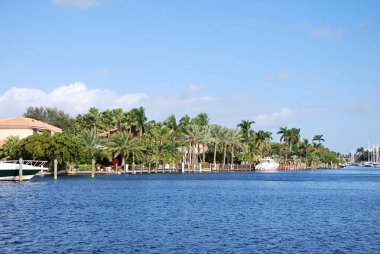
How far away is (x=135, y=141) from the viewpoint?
124 metres

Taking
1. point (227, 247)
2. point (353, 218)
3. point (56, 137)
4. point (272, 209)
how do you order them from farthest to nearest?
point (56, 137)
point (272, 209)
point (353, 218)
point (227, 247)

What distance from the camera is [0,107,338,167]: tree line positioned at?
102312 mm

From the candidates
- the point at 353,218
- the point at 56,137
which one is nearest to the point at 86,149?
the point at 56,137

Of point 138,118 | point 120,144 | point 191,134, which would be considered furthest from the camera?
point 191,134

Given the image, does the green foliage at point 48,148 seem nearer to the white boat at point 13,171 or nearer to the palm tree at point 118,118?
the white boat at point 13,171

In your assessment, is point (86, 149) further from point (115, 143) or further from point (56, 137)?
point (56, 137)

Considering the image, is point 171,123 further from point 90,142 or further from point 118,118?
point 90,142

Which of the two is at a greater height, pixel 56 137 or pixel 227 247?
pixel 56 137

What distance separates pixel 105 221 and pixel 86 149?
75853 mm

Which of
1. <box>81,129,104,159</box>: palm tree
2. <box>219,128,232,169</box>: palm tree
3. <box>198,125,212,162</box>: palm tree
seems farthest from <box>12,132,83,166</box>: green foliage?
<box>219,128,232,169</box>: palm tree

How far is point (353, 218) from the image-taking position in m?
44.6

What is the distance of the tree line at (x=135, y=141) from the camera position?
102m

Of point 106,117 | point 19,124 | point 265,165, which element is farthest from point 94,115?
point 265,165

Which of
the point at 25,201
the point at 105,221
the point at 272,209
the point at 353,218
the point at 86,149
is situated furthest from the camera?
the point at 86,149
